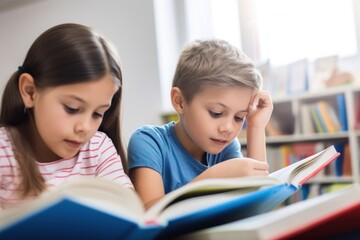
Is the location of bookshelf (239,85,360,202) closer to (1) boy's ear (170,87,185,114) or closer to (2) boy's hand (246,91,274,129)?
(2) boy's hand (246,91,274,129)

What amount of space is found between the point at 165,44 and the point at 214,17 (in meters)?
0.52

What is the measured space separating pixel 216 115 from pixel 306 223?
638 mm

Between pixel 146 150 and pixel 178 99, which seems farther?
pixel 178 99

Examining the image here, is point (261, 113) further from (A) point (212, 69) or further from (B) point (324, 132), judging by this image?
(B) point (324, 132)

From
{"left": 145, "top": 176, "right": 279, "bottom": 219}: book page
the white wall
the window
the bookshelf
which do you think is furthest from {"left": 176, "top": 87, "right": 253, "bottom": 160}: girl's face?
the white wall

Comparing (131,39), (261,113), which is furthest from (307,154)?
(261,113)

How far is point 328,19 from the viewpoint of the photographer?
3.60 m

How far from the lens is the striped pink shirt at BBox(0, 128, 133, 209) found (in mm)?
869

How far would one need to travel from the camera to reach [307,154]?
3293mm

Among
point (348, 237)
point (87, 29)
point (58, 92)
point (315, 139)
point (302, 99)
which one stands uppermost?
point (87, 29)

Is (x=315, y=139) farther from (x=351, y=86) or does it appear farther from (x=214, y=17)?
(x=214, y=17)

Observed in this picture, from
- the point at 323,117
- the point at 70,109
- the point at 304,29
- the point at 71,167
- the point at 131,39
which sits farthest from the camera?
the point at 131,39

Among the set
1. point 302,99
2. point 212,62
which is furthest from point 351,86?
point 212,62

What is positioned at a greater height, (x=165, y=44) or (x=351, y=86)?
(x=165, y=44)
